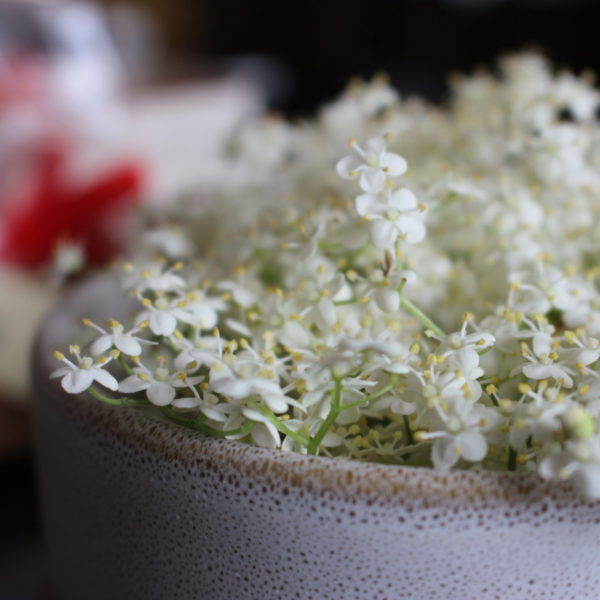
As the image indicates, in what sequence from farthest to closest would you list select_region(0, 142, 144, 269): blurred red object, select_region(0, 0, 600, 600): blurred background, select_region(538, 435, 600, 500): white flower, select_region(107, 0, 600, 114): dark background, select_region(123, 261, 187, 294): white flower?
select_region(107, 0, 600, 114): dark background → select_region(0, 142, 144, 269): blurred red object → select_region(0, 0, 600, 600): blurred background → select_region(123, 261, 187, 294): white flower → select_region(538, 435, 600, 500): white flower

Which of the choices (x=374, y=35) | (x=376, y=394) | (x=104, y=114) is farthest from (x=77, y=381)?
(x=374, y=35)

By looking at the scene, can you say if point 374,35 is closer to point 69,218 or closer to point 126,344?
point 69,218

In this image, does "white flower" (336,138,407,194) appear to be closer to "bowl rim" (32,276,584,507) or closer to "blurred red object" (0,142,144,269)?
"bowl rim" (32,276,584,507)

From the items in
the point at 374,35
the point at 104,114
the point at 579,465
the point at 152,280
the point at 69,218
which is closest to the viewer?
the point at 579,465

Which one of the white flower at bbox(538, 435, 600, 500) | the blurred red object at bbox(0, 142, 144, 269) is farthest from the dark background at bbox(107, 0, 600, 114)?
the white flower at bbox(538, 435, 600, 500)

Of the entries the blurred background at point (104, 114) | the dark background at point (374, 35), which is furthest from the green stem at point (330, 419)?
the dark background at point (374, 35)

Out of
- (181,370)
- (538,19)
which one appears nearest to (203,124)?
(181,370)

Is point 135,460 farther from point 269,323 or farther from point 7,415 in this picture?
point 7,415
